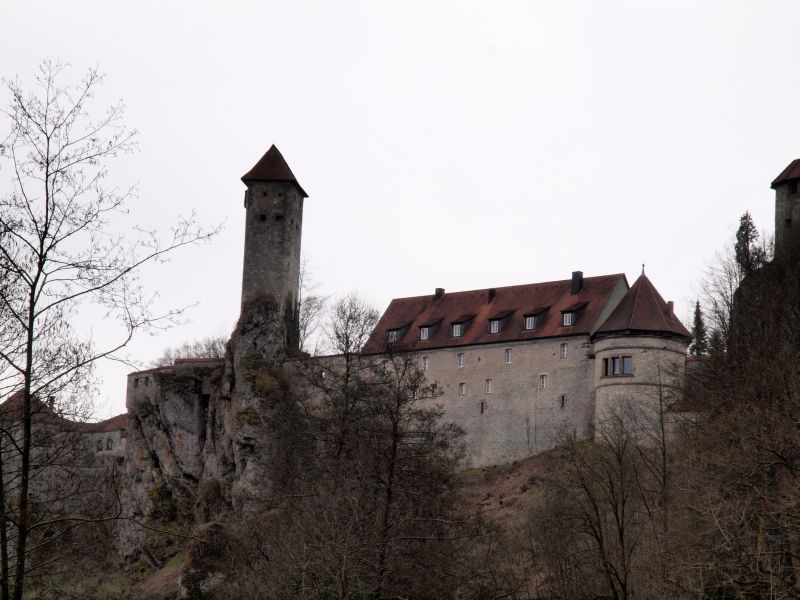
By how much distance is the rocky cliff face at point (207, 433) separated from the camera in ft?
173

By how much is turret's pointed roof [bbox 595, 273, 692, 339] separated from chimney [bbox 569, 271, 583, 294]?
3566mm

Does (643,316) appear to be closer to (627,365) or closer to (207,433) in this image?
(627,365)

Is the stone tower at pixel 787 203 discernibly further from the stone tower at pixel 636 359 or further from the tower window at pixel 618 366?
the tower window at pixel 618 366

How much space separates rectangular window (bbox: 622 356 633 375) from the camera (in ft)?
169

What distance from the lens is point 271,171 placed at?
58.2 metres

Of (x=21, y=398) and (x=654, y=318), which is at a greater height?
(x=654, y=318)

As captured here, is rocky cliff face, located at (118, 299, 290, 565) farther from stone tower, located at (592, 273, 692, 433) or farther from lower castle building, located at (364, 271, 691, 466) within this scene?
stone tower, located at (592, 273, 692, 433)

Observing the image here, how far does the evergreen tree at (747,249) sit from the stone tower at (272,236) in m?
21.7

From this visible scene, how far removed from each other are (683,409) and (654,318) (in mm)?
9805

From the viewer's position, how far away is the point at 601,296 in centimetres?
5600

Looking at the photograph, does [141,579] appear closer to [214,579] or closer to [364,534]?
[214,579]

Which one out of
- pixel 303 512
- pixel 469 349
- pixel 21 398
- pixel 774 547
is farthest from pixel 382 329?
pixel 21 398

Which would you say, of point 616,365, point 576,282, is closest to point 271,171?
point 576,282

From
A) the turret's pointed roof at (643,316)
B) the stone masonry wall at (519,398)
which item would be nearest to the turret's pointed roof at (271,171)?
the stone masonry wall at (519,398)
